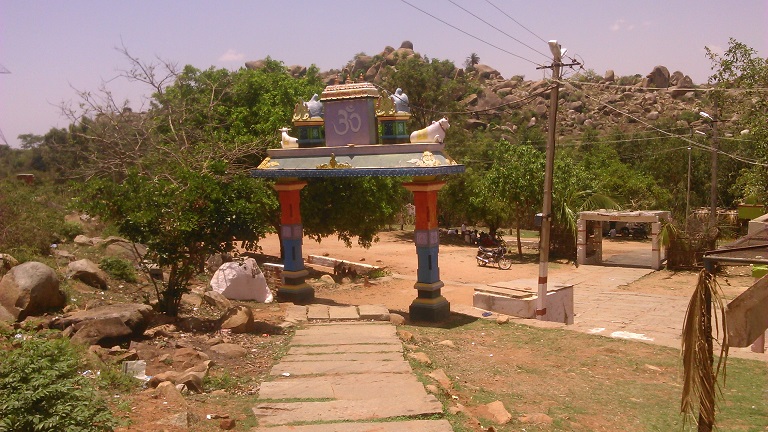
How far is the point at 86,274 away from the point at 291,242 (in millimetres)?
4142

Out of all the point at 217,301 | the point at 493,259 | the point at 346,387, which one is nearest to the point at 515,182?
the point at 493,259

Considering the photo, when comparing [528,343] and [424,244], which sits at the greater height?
[424,244]

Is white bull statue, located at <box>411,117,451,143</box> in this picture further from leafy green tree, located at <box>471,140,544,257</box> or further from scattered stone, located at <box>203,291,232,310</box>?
leafy green tree, located at <box>471,140,544,257</box>

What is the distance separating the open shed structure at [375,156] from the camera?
1237cm

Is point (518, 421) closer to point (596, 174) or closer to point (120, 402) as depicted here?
point (120, 402)

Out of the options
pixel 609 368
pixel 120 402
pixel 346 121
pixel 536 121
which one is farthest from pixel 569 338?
pixel 536 121

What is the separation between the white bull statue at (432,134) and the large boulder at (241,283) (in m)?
4.60

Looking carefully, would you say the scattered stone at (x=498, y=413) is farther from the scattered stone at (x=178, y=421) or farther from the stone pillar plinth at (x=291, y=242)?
the stone pillar plinth at (x=291, y=242)

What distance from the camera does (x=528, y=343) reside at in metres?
11.3

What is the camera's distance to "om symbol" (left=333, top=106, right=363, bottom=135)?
43.0 ft

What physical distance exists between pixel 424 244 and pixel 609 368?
416cm

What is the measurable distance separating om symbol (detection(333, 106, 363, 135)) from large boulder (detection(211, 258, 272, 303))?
11.4 ft

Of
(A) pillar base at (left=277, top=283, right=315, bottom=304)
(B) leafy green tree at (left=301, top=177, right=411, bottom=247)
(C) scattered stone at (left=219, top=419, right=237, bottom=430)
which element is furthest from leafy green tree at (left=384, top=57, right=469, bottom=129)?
(C) scattered stone at (left=219, top=419, right=237, bottom=430)

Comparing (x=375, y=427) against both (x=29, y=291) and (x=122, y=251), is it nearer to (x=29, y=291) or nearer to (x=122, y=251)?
(x=29, y=291)
